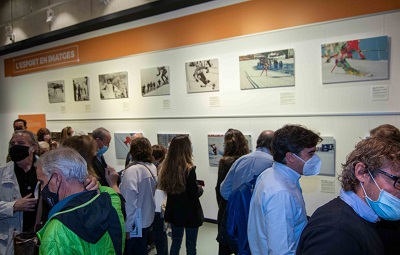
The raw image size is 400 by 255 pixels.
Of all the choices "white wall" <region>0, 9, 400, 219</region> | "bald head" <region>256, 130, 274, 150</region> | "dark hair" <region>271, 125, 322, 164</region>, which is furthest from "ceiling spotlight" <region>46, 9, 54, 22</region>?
"dark hair" <region>271, 125, 322, 164</region>

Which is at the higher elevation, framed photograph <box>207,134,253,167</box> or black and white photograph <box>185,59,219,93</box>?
black and white photograph <box>185,59,219,93</box>

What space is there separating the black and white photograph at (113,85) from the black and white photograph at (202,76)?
1.61m

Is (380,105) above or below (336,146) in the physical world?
above

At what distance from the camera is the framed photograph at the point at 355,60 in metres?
3.75

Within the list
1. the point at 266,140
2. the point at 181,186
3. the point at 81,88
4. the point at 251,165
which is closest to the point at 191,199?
the point at 181,186

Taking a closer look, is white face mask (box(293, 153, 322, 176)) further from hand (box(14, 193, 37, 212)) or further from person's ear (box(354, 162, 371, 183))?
hand (box(14, 193, 37, 212))

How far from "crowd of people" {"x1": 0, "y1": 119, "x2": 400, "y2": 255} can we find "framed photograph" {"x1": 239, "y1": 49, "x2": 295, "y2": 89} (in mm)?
1434

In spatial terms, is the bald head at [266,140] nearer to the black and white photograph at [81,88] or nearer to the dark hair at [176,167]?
the dark hair at [176,167]

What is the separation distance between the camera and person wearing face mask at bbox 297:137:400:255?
121 cm

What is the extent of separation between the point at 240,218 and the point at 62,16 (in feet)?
21.7

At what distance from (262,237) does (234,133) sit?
1640 mm

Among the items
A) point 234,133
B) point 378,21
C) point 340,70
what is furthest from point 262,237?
point 378,21

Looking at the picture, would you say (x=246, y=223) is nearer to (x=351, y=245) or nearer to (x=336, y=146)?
(x=351, y=245)

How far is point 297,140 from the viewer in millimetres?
2141
